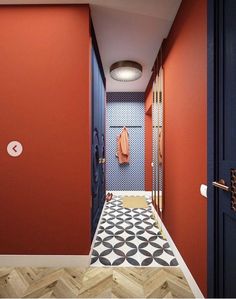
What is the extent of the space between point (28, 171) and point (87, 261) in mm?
1088

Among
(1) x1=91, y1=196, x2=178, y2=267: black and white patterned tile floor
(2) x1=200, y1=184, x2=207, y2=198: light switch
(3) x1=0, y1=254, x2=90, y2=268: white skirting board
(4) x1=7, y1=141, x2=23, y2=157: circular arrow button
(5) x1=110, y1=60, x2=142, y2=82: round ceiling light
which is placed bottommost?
(1) x1=91, y1=196, x2=178, y2=267: black and white patterned tile floor

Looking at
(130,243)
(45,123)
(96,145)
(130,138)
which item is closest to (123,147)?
(130,138)

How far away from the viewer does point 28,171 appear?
1934 millimetres

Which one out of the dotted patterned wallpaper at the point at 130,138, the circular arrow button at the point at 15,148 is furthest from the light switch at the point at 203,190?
the dotted patterned wallpaper at the point at 130,138

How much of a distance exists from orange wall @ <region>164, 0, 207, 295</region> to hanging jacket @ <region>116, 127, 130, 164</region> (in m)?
2.55

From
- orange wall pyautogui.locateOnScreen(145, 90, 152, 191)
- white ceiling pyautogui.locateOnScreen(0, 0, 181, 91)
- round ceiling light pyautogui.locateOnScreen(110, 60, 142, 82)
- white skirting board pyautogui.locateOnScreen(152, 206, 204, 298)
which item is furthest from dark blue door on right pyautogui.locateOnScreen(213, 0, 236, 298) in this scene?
orange wall pyautogui.locateOnScreen(145, 90, 152, 191)

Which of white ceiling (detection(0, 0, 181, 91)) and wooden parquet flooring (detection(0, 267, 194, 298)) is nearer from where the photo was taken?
wooden parquet flooring (detection(0, 267, 194, 298))

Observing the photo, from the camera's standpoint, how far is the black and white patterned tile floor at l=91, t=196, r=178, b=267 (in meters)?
1.99

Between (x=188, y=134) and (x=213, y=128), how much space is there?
59 cm

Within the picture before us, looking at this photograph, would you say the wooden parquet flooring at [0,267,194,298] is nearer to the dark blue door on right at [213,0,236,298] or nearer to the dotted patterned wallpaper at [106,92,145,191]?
the dark blue door on right at [213,0,236,298]

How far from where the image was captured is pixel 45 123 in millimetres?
1930

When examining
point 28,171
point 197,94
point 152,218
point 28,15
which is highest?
point 28,15

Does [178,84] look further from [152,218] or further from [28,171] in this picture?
[152,218]

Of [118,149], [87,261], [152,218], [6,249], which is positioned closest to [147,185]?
[118,149]
